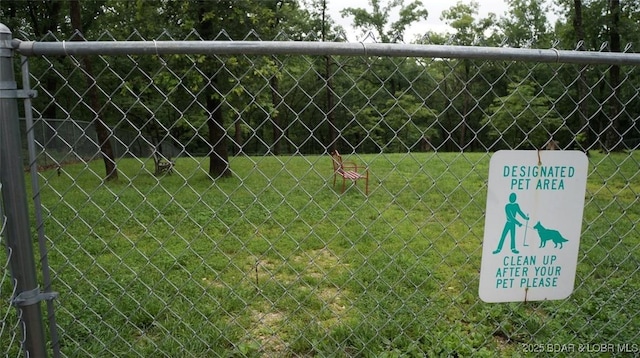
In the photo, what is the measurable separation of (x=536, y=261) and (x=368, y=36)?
1.11 m

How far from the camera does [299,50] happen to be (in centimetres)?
139

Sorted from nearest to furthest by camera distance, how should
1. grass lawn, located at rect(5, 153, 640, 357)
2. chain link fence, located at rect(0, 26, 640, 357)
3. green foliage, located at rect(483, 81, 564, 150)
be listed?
1. chain link fence, located at rect(0, 26, 640, 357)
2. green foliage, located at rect(483, 81, 564, 150)
3. grass lawn, located at rect(5, 153, 640, 357)

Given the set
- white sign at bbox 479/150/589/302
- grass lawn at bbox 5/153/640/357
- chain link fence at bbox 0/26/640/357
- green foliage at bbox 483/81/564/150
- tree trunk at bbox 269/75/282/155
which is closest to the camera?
white sign at bbox 479/150/589/302

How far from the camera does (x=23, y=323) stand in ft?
4.53

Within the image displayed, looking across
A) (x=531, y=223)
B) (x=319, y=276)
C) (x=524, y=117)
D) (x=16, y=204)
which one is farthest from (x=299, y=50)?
(x=524, y=117)

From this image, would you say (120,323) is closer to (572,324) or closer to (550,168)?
(550,168)

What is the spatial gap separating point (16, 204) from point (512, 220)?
1.72m

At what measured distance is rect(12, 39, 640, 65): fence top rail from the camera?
130cm

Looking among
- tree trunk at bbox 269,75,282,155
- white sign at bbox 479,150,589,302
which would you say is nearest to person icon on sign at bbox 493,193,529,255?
white sign at bbox 479,150,589,302

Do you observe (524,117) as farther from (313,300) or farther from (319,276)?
(313,300)

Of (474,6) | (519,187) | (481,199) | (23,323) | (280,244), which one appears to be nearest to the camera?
(23,323)

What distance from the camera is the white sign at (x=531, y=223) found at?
5.28ft

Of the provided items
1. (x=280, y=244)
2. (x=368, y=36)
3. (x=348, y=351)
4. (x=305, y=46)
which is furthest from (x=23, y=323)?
(x=280, y=244)

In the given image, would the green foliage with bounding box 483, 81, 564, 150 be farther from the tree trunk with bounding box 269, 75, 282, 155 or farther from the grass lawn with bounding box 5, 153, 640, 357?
the tree trunk with bounding box 269, 75, 282, 155
